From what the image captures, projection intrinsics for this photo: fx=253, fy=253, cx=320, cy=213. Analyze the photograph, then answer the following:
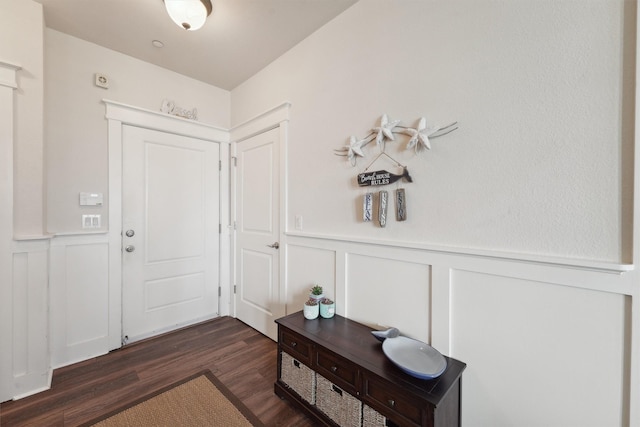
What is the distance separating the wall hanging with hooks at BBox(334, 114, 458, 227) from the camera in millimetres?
1391

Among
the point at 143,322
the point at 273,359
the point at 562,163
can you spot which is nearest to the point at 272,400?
the point at 273,359

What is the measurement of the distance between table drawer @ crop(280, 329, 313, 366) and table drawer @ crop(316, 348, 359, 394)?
8 centimetres

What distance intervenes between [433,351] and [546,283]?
611 mm

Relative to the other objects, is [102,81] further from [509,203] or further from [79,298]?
[509,203]

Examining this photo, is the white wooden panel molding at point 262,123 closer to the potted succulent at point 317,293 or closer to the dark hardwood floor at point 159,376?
the potted succulent at point 317,293

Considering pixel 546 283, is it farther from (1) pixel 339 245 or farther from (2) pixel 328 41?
(2) pixel 328 41

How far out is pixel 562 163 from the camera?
104cm

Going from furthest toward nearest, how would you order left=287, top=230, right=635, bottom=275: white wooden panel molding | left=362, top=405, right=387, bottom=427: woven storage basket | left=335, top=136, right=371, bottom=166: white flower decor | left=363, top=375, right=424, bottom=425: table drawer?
left=335, top=136, right=371, bottom=166: white flower decor, left=362, top=405, right=387, bottom=427: woven storage basket, left=363, top=375, right=424, bottom=425: table drawer, left=287, top=230, right=635, bottom=275: white wooden panel molding

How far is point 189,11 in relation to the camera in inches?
→ 65.3

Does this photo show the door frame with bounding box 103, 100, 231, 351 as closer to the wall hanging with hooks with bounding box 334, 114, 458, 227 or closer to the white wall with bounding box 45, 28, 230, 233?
the white wall with bounding box 45, 28, 230, 233

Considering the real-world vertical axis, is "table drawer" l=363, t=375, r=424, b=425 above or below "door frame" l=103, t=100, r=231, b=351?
below

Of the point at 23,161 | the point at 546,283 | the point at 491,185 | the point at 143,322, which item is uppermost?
the point at 23,161

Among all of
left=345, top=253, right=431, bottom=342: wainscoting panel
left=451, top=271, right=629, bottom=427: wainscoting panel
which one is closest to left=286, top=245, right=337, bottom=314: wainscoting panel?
left=345, top=253, right=431, bottom=342: wainscoting panel

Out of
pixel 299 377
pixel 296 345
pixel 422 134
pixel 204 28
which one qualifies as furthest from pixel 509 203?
pixel 204 28
